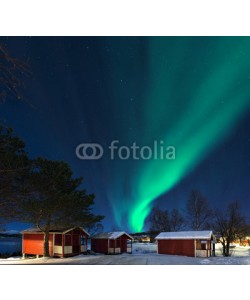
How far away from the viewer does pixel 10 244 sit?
855 cm

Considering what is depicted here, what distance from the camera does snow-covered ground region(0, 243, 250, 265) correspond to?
8297mm

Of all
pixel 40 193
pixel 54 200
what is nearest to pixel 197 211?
pixel 54 200

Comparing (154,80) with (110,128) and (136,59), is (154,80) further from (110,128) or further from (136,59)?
(110,128)

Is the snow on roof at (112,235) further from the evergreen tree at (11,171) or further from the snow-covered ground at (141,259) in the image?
the evergreen tree at (11,171)

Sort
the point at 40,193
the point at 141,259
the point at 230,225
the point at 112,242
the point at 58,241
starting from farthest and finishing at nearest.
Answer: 1. the point at 230,225
2. the point at 40,193
3. the point at 58,241
4. the point at 112,242
5. the point at 141,259

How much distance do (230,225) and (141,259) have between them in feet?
8.08

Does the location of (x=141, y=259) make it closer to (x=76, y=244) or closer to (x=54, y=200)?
(x=76, y=244)

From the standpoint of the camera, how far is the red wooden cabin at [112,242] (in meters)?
8.52

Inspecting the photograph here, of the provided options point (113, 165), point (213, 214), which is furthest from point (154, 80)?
point (213, 214)

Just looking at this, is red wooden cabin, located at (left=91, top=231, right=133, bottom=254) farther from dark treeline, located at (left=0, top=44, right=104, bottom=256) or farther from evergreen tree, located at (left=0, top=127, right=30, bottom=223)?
evergreen tree, located at (left=0, top=127, right=30, bottom=223)

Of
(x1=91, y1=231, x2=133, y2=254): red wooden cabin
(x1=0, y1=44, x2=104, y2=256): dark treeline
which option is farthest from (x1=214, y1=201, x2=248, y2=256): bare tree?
(x1=0, y1=44, x2=104, y2=256): dark treeline

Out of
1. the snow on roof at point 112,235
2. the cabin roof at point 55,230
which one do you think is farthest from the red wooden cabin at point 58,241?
the snow on roof at point 112,235
